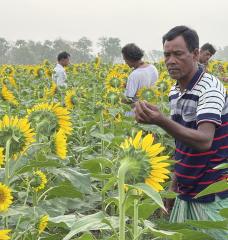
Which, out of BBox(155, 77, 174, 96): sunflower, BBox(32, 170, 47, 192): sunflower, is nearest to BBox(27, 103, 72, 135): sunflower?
BBox(32, 170, 47, 192): sunflower

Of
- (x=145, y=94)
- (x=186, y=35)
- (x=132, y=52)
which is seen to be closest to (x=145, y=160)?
(x=186, y=35)

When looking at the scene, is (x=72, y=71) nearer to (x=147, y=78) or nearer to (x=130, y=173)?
(x=147, y=78)

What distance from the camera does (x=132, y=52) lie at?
13.1 feet

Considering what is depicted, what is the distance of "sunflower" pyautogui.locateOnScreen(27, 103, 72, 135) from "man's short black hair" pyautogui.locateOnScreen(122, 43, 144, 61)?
2.09m

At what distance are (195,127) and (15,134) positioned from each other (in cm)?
61

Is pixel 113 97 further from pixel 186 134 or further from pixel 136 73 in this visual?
pixel 186 134

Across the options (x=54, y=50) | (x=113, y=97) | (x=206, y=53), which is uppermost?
(x=54, y=50)

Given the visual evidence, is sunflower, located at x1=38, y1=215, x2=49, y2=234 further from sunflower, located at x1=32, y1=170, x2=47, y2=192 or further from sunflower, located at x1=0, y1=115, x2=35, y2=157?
sunflower, located at x1=32, y1=170, x2=47, y2=192

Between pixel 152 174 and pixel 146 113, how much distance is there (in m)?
0.32

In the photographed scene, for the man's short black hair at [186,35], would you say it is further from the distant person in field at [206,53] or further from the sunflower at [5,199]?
the distant person in field at [206,53]

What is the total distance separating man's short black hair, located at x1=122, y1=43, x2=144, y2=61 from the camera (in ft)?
13.1

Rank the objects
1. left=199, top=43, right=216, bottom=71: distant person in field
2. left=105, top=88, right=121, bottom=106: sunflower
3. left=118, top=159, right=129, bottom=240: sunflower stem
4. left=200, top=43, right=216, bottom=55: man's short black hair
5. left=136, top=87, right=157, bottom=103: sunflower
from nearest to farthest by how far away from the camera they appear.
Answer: left=118, top=159, right=129, bottom=240: sunflower stem
left=105, top=88, right=121, bottom=106: sunflower
left=136, top=87, right=157, bottom=103: sunflower
left=199, top=43, right=216, bottom=71: distant person in field
left=200, top=43, right=216, bottom=55: man's short black hair

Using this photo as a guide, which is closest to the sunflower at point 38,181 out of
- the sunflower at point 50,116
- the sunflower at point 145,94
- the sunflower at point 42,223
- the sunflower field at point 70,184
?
→ the sunflower field at point 70,184

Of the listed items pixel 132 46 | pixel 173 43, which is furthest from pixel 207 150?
pixel 132 46
